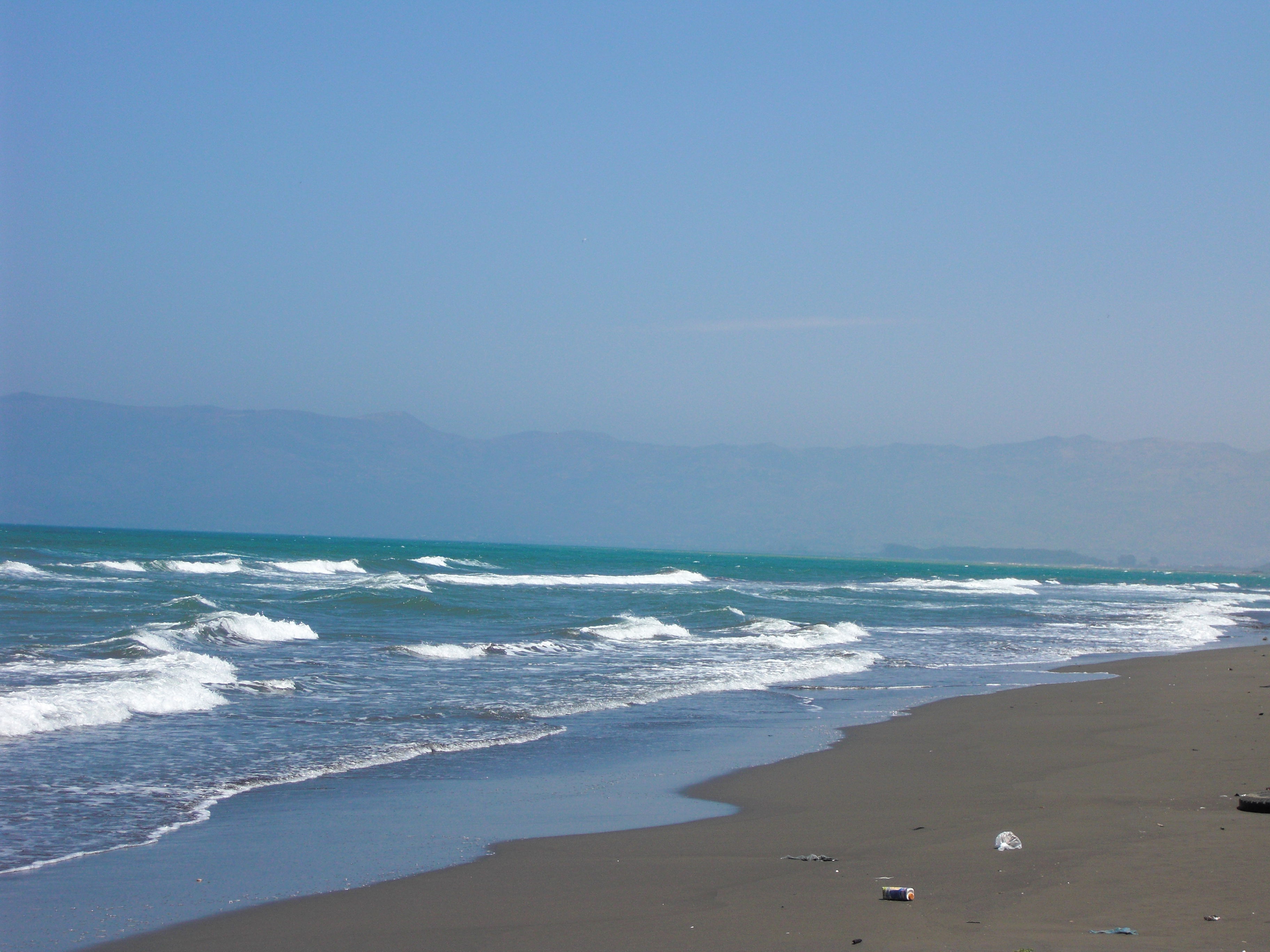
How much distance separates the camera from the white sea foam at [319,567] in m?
50.7

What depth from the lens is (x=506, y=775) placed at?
28.9ft

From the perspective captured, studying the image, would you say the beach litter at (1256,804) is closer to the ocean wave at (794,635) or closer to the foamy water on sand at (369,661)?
the foamy water on sand at (369,661)

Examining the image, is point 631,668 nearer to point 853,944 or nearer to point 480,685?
point 480,685

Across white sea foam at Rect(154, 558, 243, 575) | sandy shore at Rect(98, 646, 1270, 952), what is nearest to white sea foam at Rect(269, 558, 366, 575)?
white sea foam at Rect(154, 558, 243, 575)

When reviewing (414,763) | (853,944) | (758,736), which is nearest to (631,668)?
(758,736)

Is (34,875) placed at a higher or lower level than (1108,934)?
lower

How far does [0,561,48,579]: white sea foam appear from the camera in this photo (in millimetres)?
33938

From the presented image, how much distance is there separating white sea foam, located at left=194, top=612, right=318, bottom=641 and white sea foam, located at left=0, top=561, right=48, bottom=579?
52.6ft

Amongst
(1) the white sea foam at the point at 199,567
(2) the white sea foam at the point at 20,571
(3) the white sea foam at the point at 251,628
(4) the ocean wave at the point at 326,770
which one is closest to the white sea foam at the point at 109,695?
(4) the ocean wave at the point at 326,770

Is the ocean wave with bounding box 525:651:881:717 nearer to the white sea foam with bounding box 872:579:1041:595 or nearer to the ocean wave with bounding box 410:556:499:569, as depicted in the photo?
the white sea foam with bounding box 872:579:1041:595

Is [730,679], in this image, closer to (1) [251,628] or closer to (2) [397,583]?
(1) [251,628]

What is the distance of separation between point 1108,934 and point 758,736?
6730 mm

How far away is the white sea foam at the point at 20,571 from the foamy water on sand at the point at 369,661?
0.23m

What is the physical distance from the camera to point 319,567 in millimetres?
53406
